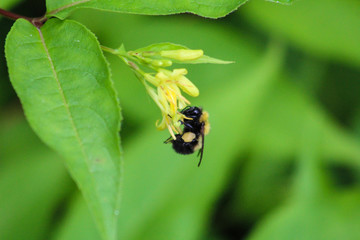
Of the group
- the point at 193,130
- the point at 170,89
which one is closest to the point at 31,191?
the point at 193,130

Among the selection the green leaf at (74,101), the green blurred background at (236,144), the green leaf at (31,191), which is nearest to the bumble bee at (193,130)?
the green blurred background at (236,144)

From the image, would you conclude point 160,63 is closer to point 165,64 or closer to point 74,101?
point 165,64

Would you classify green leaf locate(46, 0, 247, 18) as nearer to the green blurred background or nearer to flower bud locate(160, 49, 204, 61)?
flower bud locate(160, 49, 204, 61)

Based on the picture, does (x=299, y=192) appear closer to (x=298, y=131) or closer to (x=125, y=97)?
(x=298, y=131)

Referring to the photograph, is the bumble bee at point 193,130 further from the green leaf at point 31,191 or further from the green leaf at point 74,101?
the green leaf at point 31,191

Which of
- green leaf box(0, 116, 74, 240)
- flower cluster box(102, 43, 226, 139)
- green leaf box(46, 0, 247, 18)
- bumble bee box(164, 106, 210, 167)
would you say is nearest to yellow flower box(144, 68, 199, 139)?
flower cluster box(102, 43, 226, 139)

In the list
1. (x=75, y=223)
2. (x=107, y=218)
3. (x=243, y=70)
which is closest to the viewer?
(x=107, y=218)

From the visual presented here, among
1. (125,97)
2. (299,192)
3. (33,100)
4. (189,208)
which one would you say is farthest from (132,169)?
(33,100)
